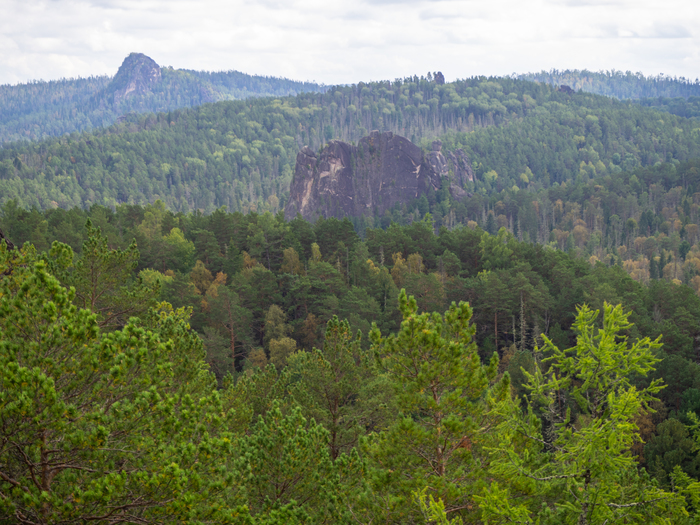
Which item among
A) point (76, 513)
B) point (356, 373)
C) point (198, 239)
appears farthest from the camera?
point (198, 239)

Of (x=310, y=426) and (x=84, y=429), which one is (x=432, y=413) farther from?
(x=84, y=429)

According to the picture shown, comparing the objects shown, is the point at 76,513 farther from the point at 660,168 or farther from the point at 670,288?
the point at 660,168

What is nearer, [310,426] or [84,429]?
[84,429]

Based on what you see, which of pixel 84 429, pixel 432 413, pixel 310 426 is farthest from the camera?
pixel 310 426

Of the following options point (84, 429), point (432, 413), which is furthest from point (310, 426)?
point (84, 429)

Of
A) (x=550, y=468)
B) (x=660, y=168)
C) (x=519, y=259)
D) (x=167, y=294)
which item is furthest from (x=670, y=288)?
(x=660, y=168)

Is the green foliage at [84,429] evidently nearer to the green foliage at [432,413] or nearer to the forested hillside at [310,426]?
the forested hillside at [310,426]

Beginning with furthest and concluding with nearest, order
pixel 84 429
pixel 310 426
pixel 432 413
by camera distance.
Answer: pixel 310 426, pixel 432 413, pixel 84 429

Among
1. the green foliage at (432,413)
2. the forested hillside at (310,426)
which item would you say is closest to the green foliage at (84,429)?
the forested hillside at (310,426)

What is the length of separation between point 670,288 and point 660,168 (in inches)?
6297

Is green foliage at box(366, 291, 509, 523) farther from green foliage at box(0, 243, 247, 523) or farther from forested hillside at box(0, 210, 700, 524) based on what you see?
green foliage at box(0, 243, 247, 523)

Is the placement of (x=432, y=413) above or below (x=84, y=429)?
below

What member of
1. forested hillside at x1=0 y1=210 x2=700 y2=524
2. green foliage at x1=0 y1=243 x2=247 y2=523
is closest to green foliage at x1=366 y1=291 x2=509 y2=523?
forested hillside at x1=0 y1=210 x2=700 y2=524

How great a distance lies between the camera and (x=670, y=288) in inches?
2280
